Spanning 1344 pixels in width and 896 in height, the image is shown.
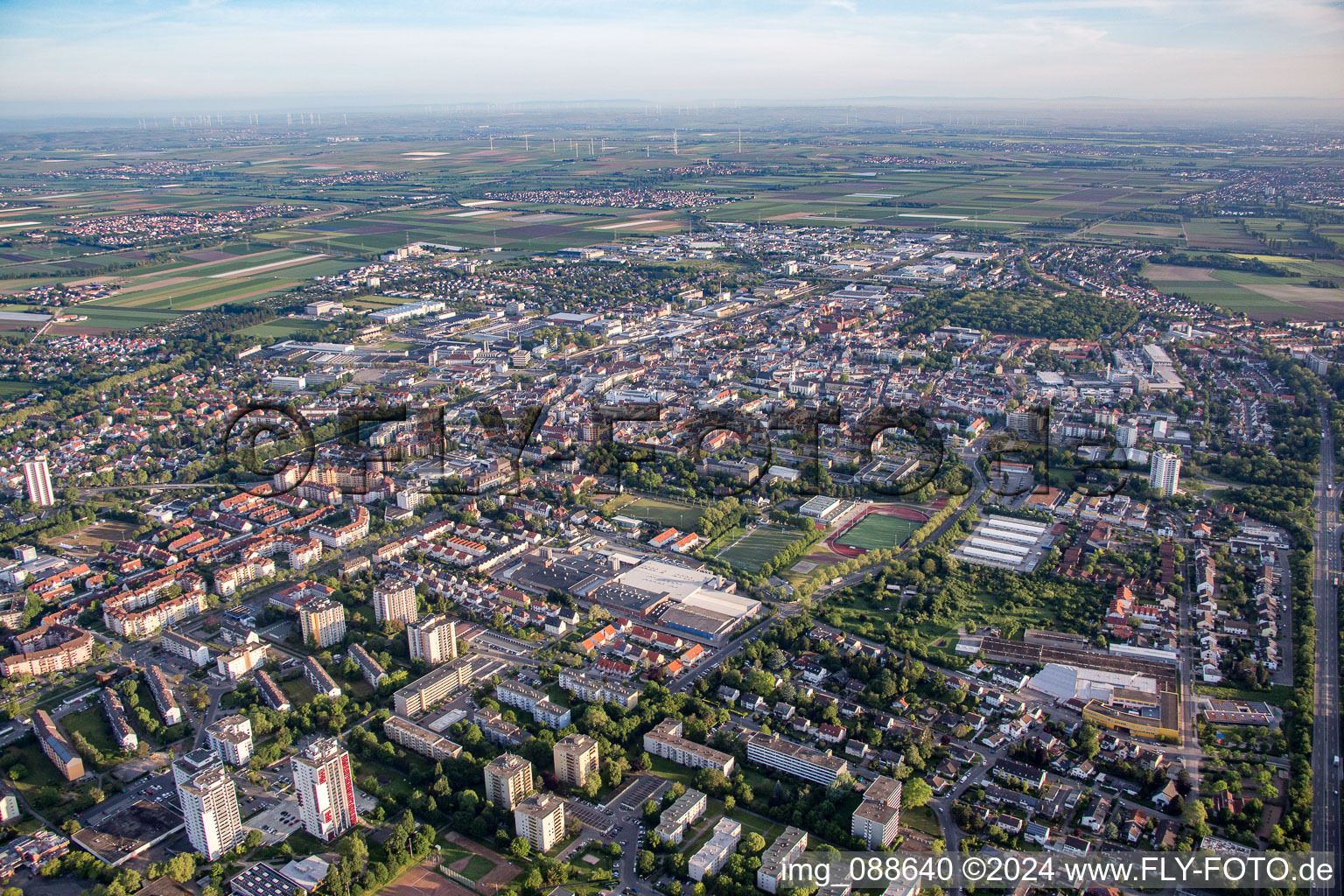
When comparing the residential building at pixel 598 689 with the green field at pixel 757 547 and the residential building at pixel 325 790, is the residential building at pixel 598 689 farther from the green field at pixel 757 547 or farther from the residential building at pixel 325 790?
the green field at pixel 757 547

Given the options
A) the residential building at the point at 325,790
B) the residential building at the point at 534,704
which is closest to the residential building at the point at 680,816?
the residential building at the point at 534,704

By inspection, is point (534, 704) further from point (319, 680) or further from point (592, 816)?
point (319, 680)

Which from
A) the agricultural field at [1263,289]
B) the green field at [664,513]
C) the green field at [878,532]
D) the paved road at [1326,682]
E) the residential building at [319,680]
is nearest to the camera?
the paved road at [1326,682]

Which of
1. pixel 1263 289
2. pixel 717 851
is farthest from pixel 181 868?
pixel 1263 289

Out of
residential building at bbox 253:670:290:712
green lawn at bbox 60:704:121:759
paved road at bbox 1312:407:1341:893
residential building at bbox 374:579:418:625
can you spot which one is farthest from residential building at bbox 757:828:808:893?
green lawn at bbox 60:704:121:759

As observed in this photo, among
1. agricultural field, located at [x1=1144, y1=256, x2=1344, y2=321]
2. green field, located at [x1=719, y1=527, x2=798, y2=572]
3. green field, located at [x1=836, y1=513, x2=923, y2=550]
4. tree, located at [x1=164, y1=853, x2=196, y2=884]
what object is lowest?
tree, located at [x1=164, y1=853, x2=196, y2=884]

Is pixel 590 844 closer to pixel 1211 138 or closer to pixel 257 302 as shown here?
pixel 257 302

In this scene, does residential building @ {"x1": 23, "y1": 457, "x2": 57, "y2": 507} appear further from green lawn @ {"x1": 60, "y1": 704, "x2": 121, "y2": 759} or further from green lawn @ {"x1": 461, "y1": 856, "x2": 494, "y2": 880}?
green lawn @ {"x1": 461, "y1": 856, "x2": 494, "y2": 880}
